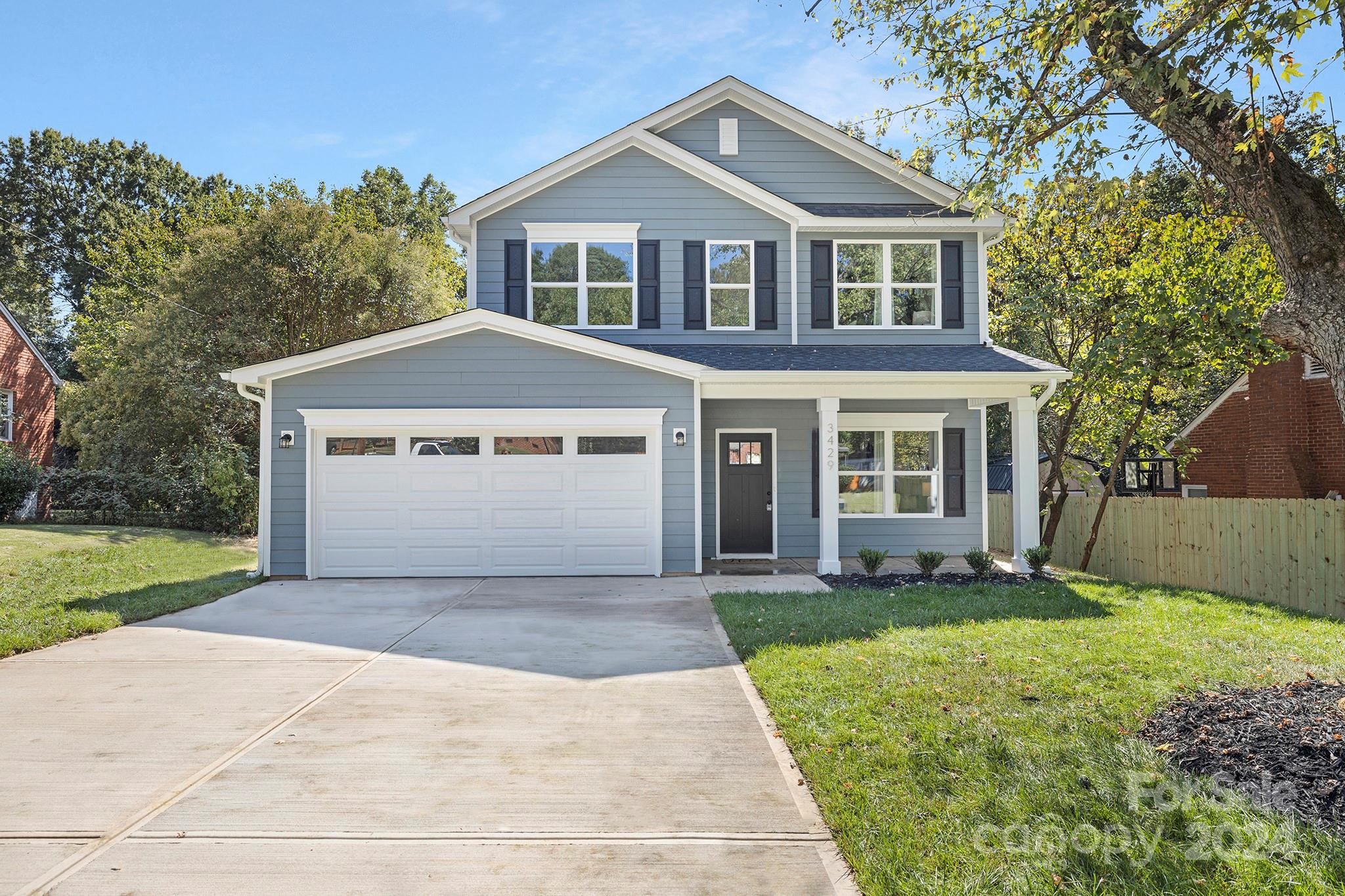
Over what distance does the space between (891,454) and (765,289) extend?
11.5 feet

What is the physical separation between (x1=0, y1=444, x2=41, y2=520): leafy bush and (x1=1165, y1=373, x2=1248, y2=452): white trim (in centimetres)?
2312

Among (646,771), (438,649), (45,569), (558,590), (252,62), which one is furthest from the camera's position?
(252,62)

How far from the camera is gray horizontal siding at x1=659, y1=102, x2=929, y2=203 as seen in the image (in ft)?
47.9

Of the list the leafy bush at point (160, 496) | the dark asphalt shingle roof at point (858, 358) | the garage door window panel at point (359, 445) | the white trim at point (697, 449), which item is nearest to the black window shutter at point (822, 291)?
the dark asphalt shingle roof at point (858, 358)

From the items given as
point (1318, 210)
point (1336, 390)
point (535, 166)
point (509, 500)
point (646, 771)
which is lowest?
point (646, 771)

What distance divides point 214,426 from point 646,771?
1860 cm

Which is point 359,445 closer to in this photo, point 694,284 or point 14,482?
point 694,284

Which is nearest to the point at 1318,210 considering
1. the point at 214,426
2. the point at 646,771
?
the point at 646,771

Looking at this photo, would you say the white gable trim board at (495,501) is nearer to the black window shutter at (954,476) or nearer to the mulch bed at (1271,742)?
the black window shutter at (954,476)

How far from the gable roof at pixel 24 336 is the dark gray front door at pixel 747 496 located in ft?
71.9

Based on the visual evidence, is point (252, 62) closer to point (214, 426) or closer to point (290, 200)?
point (290, 200)

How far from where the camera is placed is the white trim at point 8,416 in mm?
23156

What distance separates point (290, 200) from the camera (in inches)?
798

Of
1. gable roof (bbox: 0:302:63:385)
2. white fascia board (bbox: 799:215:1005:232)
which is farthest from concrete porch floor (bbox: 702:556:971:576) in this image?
gable roof (bbox: 0:302:63:385)
